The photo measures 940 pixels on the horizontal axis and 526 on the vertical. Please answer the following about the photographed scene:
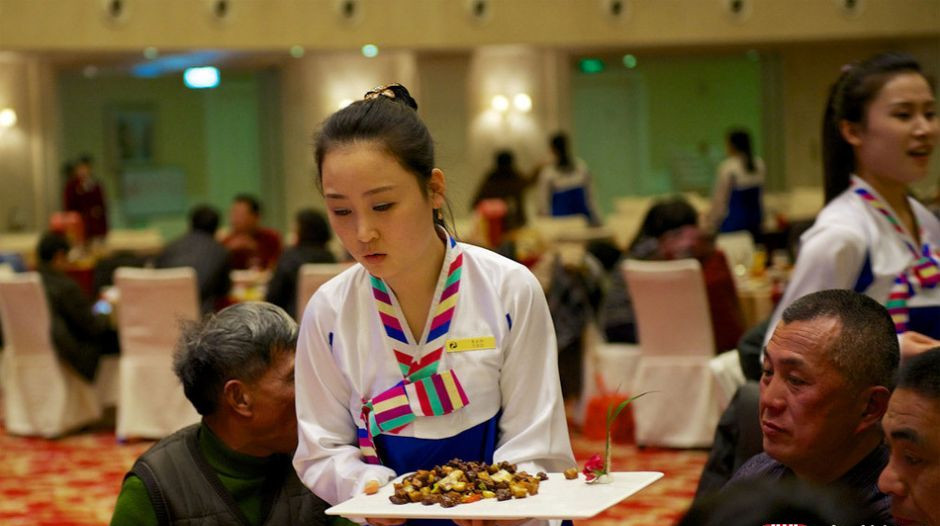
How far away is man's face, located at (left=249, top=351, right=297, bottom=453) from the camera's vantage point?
269 cm

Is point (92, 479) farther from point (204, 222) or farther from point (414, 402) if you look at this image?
point (414, 402)

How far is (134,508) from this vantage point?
103 inches

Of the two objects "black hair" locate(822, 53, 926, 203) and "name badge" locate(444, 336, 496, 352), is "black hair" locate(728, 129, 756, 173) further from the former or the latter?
"name badge" locate(444, 336, 496, 352)

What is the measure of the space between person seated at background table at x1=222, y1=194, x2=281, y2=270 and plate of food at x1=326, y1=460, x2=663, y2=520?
8417 millimetres

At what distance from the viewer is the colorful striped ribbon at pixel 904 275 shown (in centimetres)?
318

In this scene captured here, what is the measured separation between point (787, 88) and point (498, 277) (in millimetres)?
18102

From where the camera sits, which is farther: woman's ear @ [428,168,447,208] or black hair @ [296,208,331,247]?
black hair @ [296,208,331,247]

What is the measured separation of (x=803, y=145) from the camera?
19328 millimetres

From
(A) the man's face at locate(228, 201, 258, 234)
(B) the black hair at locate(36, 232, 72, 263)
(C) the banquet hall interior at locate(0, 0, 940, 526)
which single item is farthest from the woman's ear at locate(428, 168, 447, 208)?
(A) the man's face at locate(228, 201, 258, 234)

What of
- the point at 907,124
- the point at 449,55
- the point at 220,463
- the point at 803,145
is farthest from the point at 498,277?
the point at 803,145

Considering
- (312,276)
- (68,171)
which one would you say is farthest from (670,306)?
(68,171)

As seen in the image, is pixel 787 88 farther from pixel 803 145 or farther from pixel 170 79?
pixel 170 79

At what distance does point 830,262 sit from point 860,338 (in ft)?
2.52

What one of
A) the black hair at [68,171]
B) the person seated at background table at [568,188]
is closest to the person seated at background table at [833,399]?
the person seated at background table at [568,188]
